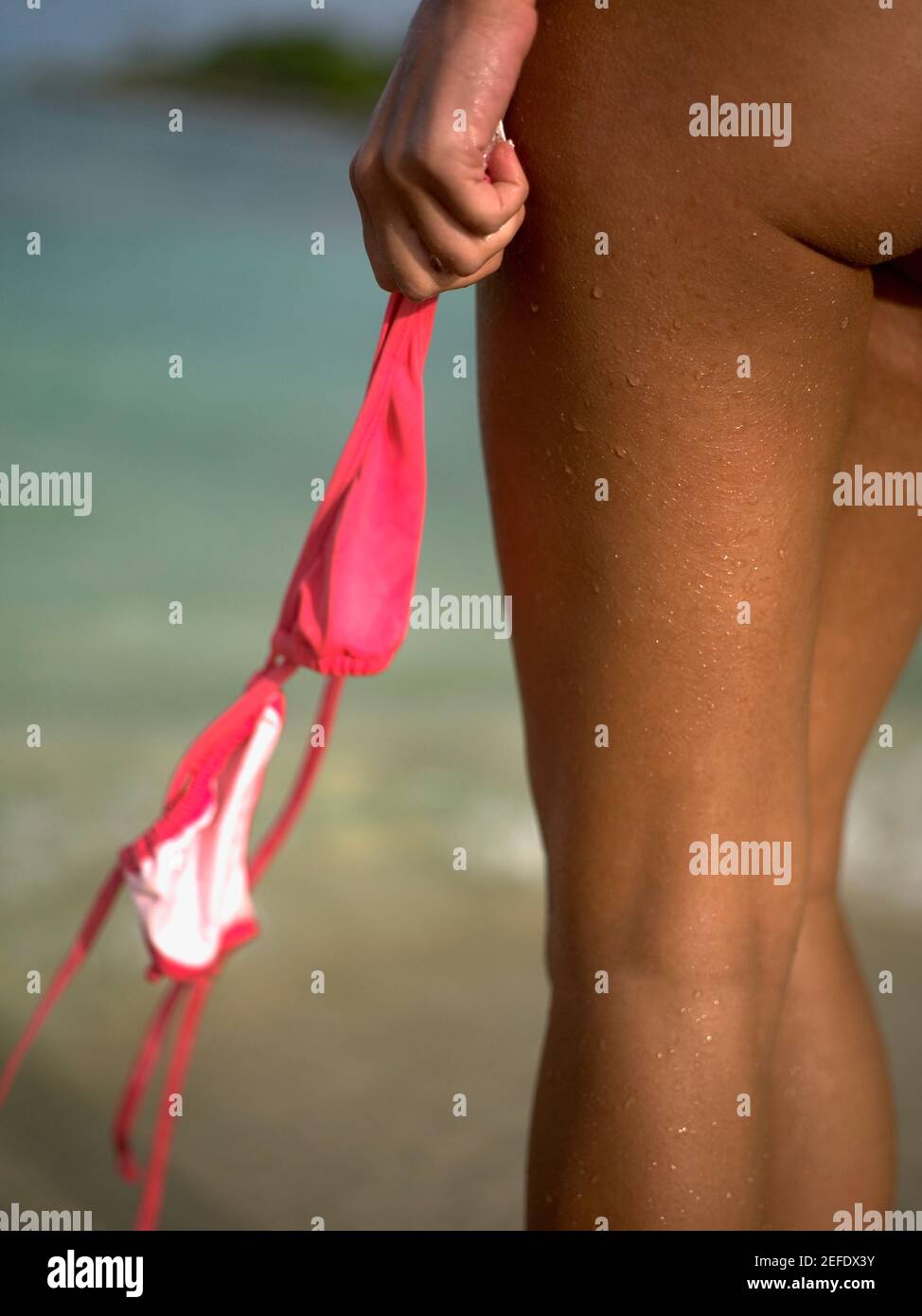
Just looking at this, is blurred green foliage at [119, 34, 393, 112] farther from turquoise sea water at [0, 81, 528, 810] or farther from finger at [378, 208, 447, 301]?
finger at [378, 208, 447, 301]

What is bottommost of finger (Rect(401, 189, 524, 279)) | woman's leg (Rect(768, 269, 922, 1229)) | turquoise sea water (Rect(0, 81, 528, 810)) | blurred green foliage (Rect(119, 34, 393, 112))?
woman's leg (Rect(768, 269, 922, 1229))

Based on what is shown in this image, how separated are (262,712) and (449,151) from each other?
24 cm

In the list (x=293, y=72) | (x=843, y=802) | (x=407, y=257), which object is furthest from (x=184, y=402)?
(x=407, y=257)

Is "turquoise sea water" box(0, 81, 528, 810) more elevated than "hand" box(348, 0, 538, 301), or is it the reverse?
"turquoise sea water" box(0, 81, 528, 810)

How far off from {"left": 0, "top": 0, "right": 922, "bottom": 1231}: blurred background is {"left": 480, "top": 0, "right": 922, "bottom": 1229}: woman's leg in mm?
461

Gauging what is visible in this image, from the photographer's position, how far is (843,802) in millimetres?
855

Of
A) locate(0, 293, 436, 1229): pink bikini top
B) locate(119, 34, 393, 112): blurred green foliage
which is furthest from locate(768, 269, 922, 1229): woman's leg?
locate(119, 34, 393, 112): blurred green foliage

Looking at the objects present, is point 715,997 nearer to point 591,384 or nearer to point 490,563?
point 591,384

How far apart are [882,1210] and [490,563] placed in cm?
145

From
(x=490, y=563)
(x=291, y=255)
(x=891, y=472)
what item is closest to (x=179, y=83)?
(x=291, y=255)

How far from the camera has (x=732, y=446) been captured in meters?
0.62

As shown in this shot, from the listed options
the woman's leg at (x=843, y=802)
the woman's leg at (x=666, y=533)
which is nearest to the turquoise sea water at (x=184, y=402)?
the woman's leg at (x=843, y=802)

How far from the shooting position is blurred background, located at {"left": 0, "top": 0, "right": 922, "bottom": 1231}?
3.86 feet

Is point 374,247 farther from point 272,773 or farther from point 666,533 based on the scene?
point 272,773
